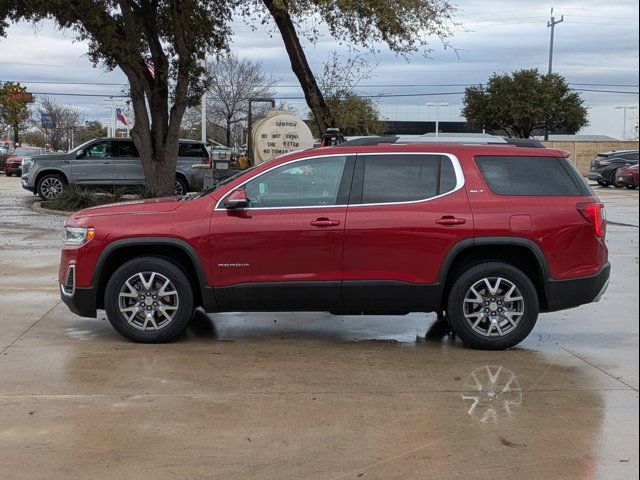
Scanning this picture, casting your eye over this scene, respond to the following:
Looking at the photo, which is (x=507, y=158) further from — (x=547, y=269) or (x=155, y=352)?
(x=155, y=352)

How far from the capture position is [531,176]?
20.9 ft

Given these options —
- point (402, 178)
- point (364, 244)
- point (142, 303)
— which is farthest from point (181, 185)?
point (364, 244)

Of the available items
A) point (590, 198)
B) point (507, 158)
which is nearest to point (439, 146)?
point (507, 158)

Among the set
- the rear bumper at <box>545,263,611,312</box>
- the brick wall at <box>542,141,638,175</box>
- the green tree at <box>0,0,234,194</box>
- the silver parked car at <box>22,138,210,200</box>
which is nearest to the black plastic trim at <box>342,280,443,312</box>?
the rear bumper at <box>545,263,611,312</box>

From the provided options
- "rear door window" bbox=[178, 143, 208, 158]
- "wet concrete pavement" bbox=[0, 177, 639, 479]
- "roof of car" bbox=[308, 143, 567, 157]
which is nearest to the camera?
"wet concrete pavement" bbox=[0, 177, 639, 479]

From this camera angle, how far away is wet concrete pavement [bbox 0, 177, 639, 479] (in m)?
4.05

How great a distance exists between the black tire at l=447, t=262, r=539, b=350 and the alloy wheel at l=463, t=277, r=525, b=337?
0.06 ft

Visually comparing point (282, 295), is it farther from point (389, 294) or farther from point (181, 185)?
point (181, 185)

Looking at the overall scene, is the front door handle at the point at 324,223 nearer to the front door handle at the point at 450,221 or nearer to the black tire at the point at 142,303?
the front door handle at the point at 450,221

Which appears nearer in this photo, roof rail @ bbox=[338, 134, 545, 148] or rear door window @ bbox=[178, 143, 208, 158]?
roof rail @ bbox=[338, 134, 545, 148]

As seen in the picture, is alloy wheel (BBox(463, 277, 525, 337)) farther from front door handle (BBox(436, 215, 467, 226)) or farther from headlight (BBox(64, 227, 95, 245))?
headlight (BBox(64, 227, 95, 245))

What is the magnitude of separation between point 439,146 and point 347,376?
2310 mm

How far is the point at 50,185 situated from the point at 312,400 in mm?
17619

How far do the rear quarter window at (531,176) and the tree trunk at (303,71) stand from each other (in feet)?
43.5
